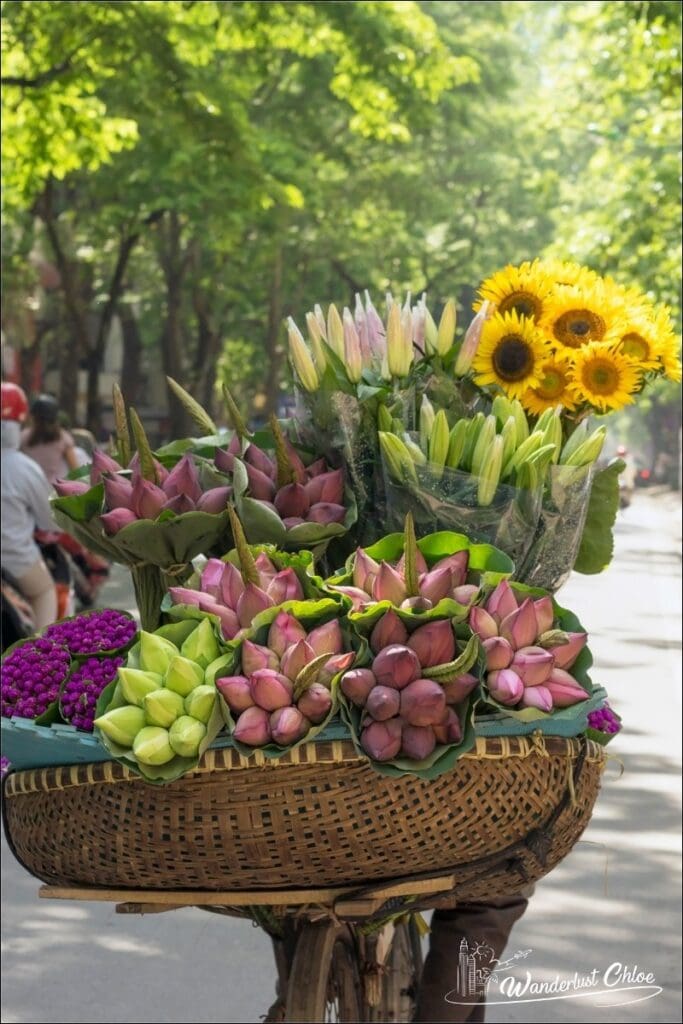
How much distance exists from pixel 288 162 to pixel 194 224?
13.2 feet

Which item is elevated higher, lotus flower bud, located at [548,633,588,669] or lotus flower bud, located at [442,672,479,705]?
lotus flower bud, located at [548,633,588,669]

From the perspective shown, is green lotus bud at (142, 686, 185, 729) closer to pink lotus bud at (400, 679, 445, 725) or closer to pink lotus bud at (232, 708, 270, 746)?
pink lotus bud at (232, 708, 270, 746)

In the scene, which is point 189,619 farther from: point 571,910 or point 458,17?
point 458,17

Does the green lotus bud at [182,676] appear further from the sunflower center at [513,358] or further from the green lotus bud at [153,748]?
the sunflower center at [513,358]

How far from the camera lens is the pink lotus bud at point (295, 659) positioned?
100 inches

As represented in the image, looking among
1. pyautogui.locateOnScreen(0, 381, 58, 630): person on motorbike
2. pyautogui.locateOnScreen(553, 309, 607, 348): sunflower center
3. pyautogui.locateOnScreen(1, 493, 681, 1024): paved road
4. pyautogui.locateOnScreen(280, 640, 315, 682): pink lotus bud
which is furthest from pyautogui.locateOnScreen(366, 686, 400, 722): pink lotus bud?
pyautogui.locateOnScreen(0, 381, 58, 630): person on motorbike

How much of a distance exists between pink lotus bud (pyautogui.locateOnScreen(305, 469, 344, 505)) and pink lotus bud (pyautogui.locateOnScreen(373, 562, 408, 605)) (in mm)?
401

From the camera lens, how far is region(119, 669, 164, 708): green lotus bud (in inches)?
103

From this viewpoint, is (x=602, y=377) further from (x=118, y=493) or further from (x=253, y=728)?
(x=253, y=728)

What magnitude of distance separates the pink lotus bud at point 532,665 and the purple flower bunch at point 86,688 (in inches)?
26.0

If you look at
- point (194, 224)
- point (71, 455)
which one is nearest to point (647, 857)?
point (71, 455)

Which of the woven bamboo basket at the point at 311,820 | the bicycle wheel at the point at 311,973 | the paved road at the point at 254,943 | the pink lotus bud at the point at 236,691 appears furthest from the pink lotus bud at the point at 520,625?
the paved road at the point at 254,943

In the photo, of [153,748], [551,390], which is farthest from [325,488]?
[153,748]

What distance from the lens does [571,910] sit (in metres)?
6.53
